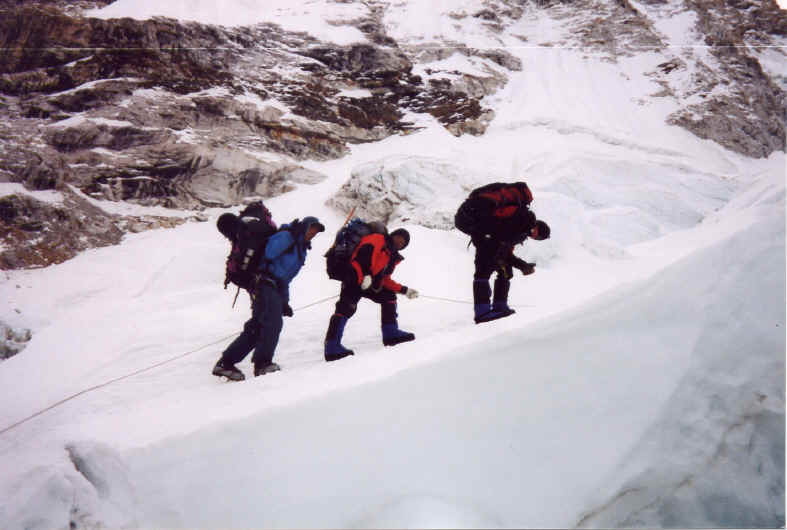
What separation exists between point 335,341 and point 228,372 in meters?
0.85

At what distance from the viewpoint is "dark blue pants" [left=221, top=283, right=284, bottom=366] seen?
10.4 ft

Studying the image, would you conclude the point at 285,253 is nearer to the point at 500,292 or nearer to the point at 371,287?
the point at 371,287

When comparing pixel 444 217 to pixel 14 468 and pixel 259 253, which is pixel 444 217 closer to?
pixel 259 253

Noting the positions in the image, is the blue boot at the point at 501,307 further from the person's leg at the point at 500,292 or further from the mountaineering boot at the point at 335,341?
the mountaineering boot at the point at 335,341

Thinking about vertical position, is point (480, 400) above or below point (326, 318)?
above

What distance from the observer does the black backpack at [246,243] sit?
3.26 m

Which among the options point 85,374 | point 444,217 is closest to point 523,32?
point 444,217

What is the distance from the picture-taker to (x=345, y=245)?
329cm

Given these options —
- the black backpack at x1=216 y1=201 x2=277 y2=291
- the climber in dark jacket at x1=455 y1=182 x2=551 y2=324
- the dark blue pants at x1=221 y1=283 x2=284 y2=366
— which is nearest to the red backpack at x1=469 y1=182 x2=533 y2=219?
the climber in dark jacket at x1=455 y1=182 x2=551 y2=324

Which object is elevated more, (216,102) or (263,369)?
(216,102)

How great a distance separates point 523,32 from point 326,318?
Answer: 90.7ft

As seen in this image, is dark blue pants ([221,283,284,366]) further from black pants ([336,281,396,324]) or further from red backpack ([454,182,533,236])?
red backpack ([454,182,533,236])

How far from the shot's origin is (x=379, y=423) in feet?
5.61

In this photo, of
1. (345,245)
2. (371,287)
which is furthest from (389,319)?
(345,245)
